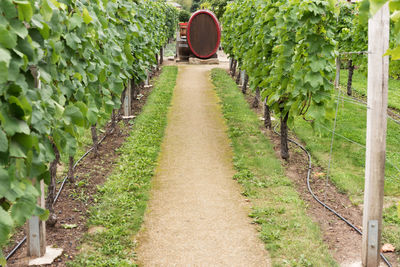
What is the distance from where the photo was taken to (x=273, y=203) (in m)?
6.20

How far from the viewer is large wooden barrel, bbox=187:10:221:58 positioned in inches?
700

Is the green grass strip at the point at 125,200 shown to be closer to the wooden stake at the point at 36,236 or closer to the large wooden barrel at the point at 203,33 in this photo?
the wooden stake at the point at 36,236

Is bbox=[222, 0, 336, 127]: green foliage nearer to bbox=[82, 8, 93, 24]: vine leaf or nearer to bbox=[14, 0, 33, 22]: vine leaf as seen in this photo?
bbox=[82, 8, 93, 24]: vine leaf

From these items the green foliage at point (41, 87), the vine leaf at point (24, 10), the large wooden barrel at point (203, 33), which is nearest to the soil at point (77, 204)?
the green foliage at point (41, 87)

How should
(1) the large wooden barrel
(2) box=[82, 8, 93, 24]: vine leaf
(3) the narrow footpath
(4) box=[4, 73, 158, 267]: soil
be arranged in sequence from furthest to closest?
1. (1) the large wooden barrel
2. (3) the narrow footpath
3. (4) box=[4, 73, 158, 267]: soil
4. (2) box=[82, 8, 93, 24]: vine leaf

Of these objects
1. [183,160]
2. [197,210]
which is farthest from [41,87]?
[183,160]

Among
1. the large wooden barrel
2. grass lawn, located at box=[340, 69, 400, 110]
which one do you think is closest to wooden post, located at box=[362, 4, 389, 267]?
grass lawn, located at box=[340, 69, 400, 110]

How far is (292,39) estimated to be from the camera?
23.1 feet

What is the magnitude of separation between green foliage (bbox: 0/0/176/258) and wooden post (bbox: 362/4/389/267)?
104 inches

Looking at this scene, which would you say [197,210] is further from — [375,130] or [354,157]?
[354,157]

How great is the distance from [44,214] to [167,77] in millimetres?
14138

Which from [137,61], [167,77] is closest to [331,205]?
[137,61]

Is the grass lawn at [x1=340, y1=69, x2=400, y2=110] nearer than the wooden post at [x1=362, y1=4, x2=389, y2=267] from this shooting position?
No

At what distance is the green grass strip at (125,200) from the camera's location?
4.74 metres
